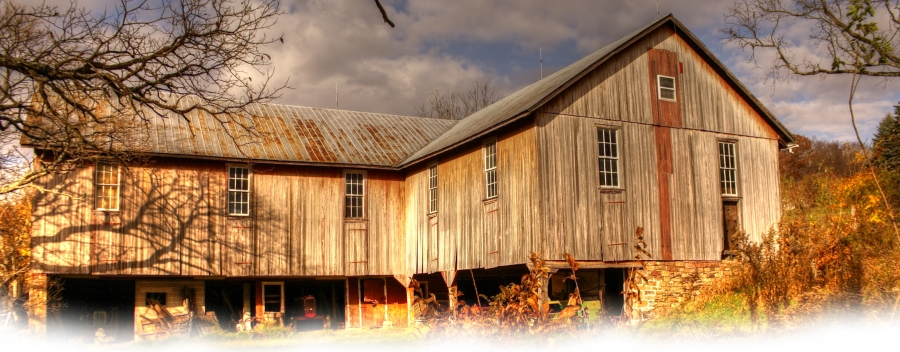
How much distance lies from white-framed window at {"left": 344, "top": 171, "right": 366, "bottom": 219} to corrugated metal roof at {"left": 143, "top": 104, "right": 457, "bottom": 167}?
0.53 m

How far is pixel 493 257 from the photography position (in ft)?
63.7

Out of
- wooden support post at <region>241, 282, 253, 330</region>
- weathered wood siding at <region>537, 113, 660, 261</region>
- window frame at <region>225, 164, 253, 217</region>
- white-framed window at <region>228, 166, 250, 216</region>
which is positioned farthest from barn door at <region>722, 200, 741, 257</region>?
wooden support post at <region>241, 282, 253, 330</region>

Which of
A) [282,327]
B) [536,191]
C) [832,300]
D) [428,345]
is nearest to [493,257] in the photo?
[536,191]

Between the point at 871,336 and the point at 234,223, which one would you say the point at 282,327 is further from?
the point at 871,336

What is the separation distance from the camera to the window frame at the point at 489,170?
19562 mm

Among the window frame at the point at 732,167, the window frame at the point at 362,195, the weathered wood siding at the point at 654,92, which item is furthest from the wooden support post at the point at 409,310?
the window frame at the point at 732,167

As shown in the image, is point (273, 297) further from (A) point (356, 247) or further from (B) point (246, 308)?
(A) point (356, 247)

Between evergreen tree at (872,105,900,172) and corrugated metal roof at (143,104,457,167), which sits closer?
corrugated metal roof at (143,104,457,167)

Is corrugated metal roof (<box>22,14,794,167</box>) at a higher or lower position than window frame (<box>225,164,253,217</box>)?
higher

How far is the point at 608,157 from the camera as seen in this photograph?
1908 centimetres

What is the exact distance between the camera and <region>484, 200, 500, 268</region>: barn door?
19266 millimetres

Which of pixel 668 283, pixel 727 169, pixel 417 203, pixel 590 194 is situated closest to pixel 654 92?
pixel 727 169

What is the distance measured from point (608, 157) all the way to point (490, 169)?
292cm

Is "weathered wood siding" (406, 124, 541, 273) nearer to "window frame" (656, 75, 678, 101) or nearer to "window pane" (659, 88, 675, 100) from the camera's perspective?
"window frame" (656, 75, 678, 101)
